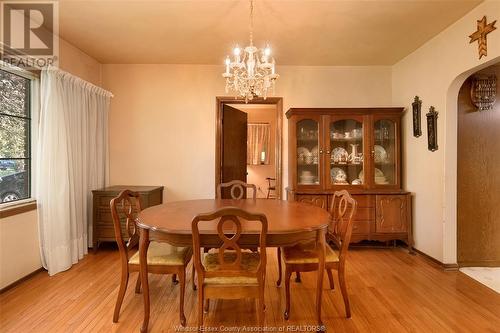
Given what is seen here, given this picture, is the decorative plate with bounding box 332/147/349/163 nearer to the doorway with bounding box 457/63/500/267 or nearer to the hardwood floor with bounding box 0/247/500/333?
the doorway with bounding box 457/63/500/267

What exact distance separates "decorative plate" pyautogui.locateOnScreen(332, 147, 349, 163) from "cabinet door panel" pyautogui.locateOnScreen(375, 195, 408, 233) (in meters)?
0.63

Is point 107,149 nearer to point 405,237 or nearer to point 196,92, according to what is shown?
point 196,92

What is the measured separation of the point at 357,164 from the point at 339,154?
0.26 meters

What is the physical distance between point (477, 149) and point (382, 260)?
154 cm

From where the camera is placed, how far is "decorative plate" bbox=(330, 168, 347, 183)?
3.63 m

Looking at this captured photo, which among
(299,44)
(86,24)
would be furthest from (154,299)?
(299,44)

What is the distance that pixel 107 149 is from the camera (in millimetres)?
3834

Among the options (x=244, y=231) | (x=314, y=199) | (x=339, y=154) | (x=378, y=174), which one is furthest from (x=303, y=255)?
(x=378, y=174)

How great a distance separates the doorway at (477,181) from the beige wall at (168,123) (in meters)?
1.95

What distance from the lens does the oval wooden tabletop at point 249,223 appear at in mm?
1711

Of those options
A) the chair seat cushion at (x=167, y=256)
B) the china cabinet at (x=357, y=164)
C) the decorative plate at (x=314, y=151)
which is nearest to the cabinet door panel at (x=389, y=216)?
the china cabinet at (x=357, y=164)

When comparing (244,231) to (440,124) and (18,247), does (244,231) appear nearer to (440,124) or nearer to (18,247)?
(18,247)

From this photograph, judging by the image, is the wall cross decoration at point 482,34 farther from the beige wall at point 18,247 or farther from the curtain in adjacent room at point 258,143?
the curtain in adjacent room at point 258,143

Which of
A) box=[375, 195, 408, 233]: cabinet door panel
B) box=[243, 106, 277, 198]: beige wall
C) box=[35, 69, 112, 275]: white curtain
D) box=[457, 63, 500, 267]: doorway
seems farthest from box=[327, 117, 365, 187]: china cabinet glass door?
box=[243, 106, 277, 198]: beige wall
